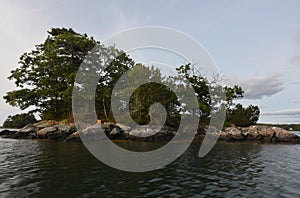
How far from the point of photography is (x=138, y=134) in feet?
173

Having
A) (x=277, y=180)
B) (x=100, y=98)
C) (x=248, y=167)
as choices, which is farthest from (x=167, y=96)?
(x=277, y=180)

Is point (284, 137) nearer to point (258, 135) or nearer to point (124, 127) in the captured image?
point (258, 135)

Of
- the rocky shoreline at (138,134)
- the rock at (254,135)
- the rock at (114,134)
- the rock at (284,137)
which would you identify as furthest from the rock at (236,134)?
the rock at (114,134)

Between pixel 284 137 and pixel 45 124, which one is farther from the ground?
pixel 45 124

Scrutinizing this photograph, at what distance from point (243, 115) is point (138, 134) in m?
34.3

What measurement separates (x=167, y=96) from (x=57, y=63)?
31.1 metres

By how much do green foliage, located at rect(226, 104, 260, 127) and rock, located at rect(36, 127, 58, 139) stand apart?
157 feet

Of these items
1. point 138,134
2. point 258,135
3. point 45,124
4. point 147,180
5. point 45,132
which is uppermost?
point 45,124

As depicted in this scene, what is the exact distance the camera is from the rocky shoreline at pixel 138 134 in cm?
5262

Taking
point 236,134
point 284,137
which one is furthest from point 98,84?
point 284,137

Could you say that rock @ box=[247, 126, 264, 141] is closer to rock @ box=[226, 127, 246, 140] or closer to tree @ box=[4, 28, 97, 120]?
rock @ box=[226, 127, 246, 140]

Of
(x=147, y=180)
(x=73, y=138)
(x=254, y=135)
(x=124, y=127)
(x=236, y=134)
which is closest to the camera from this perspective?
(x=147, y=180)

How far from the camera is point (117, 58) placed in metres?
66.9

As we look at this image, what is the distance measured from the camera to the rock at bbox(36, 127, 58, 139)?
5378cm
